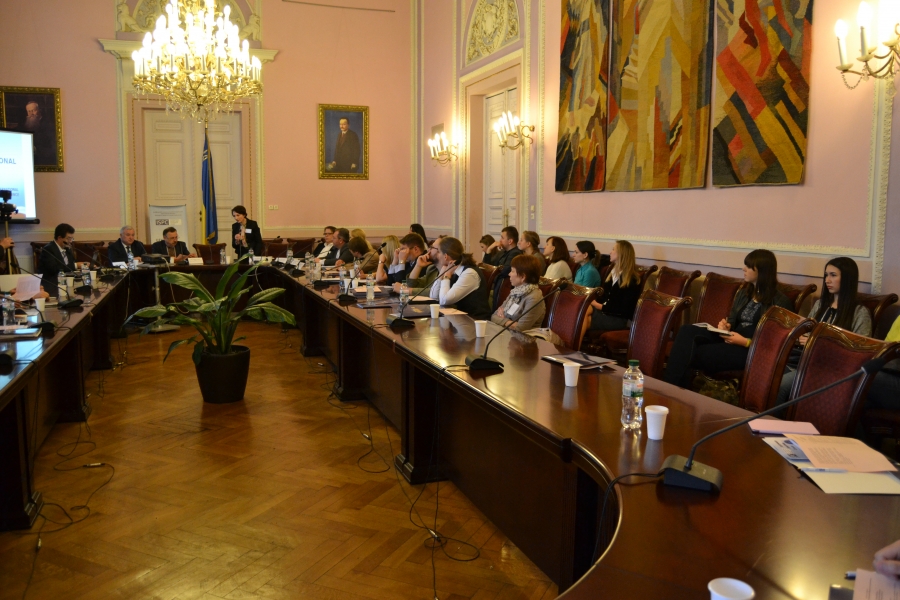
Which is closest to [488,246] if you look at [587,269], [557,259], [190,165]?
[557,259]

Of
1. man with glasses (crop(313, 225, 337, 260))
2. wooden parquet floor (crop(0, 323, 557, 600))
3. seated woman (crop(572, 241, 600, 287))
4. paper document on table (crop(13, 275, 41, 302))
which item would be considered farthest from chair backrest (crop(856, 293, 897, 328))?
man with glasses (crop(313, 225, 337, 260))

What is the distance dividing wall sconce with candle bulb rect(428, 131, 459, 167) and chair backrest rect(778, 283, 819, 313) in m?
6.22

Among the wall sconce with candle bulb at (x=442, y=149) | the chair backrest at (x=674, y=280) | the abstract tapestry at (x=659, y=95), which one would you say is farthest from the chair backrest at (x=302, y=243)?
the chair backrest at (x=674, y=280)

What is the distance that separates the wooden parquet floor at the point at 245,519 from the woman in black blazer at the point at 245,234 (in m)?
5.04

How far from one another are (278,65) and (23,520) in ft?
31.0

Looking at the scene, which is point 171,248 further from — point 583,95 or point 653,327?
point 653,327

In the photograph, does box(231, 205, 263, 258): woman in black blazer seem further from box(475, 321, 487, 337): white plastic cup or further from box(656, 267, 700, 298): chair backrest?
box(475, 321, 487, 337): white plastic cup

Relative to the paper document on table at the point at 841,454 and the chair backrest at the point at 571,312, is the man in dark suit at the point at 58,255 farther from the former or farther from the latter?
the paper document on table at the point at 841,454

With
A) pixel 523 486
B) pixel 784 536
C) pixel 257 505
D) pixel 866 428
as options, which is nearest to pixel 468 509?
pixel 523 486

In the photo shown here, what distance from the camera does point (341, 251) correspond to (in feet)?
28.7

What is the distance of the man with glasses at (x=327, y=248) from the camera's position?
9.20m

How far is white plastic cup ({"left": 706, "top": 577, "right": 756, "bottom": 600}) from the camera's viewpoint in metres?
1.15

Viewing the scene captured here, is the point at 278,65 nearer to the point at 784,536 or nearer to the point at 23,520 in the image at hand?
the point at 23,520

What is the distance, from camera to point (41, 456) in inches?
159
